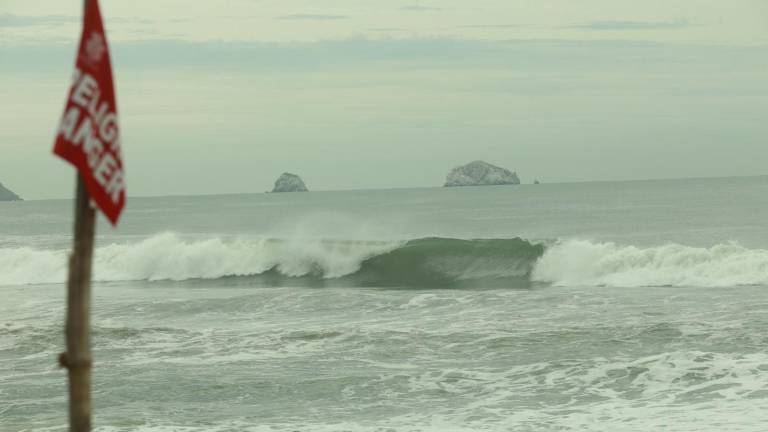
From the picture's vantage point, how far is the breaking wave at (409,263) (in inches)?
1187

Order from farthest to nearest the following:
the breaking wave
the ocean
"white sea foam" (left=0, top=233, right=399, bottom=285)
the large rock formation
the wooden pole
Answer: the large rock formation
"white sea foam" (left=0, top=233, right=399, bottom=285)
the breaking wave
the ocean
the wooden pole

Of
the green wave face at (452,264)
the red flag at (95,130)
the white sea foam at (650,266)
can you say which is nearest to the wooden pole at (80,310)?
the red flag at (95,130)

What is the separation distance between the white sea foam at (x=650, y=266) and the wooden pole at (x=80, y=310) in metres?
24.3

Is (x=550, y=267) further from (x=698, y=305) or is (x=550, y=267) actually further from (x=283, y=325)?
(x=283, y=325)

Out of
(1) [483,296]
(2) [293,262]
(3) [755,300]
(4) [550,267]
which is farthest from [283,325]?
(2) [293,262]

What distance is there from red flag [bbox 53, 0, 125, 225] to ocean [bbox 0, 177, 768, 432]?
8507 mm

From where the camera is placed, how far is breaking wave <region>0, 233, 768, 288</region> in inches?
1187

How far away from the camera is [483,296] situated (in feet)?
85.8

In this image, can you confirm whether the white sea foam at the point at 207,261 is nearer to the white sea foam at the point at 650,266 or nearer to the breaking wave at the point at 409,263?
the breaking wave at the point at 409,263

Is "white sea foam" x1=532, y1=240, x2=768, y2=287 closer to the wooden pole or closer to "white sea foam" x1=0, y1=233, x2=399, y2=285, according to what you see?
"white sea foam" x1=0, y1=233, x2=399, y2=285

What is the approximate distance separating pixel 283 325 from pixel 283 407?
25.5 feet

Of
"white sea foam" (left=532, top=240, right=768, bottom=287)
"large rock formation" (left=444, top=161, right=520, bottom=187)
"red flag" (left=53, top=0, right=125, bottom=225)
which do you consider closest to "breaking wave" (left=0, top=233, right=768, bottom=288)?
"white sea foam" (left=532, top=240, right=768, bottom=287)

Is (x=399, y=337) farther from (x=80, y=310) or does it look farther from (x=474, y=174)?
(x=474, y=174)

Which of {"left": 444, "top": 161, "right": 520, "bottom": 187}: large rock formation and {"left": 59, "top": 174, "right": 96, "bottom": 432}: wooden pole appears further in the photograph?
{"left": 444, "top": 161, "right": 520, "bottom": 187}: large rock formation
